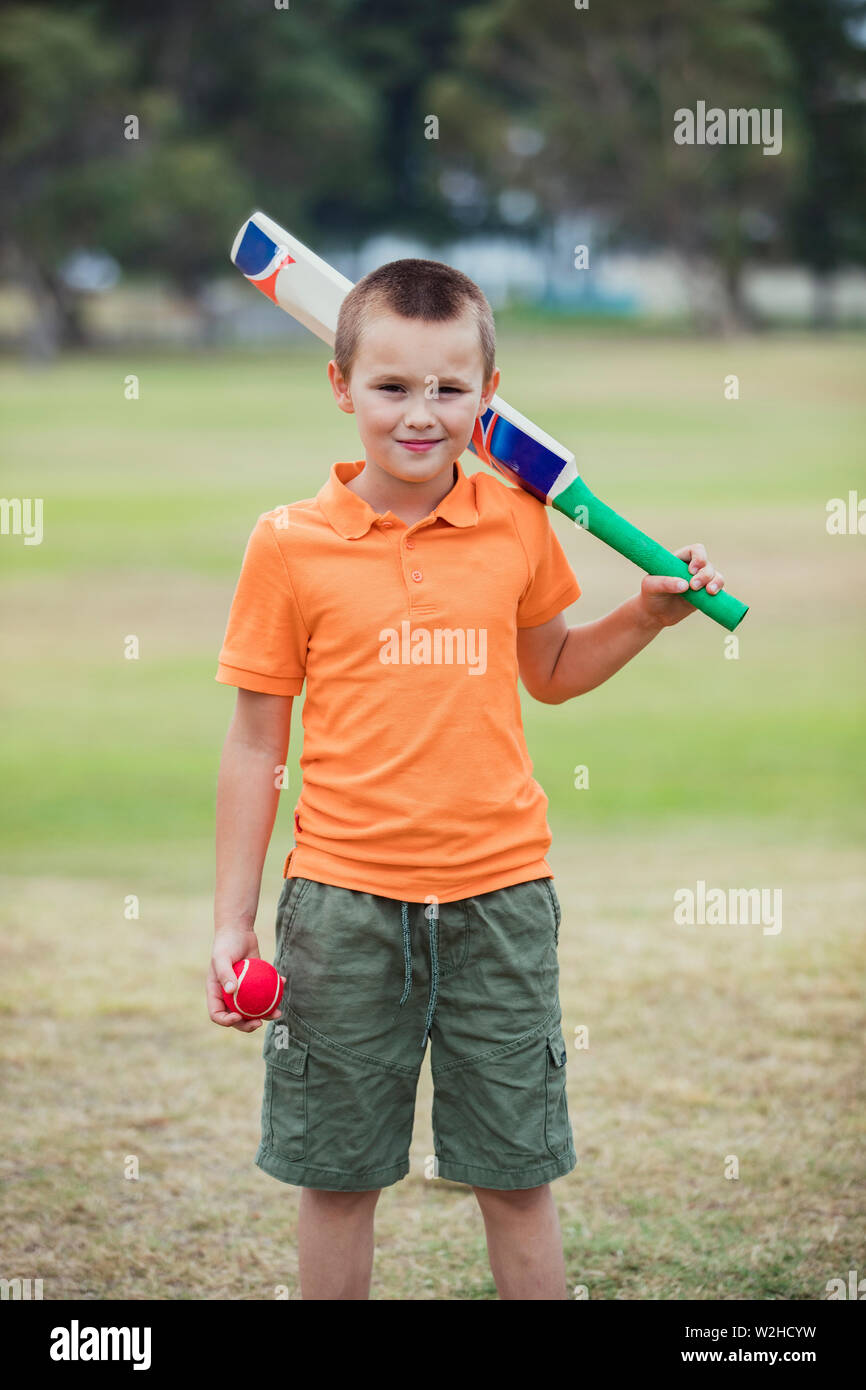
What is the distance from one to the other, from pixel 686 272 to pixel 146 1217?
19.9 metres

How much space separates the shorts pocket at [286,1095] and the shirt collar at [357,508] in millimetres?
490

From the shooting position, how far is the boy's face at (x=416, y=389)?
1417 mm

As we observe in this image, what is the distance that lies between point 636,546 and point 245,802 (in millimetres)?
469

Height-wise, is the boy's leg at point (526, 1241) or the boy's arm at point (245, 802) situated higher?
the boy's arm at point (245, 802)

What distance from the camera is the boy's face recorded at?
1.42 meters

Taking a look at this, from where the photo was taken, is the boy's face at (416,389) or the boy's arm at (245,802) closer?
the boy's face at (416,389)

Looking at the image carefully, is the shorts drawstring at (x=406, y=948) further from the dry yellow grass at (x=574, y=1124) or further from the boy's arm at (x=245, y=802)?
the dry yellow grass at (x=574, y=1124)

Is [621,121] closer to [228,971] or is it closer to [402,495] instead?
[402,495]

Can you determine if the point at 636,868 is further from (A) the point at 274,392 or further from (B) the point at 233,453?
(A) the point at 274,392

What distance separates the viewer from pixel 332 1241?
5.09 ft

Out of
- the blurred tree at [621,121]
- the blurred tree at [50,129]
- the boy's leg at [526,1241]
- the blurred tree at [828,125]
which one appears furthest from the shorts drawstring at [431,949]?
the blurred tree at [828,125]

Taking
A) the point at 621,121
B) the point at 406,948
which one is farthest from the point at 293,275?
the point at 621,121

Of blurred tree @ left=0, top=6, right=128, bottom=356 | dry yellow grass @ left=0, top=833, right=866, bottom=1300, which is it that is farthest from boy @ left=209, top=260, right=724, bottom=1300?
blurred tree @ left=0, top=6, right=128, bottom=356

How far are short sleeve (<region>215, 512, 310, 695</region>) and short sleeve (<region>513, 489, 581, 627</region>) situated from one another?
0.23m
